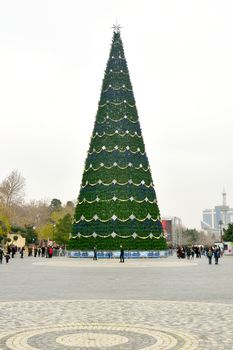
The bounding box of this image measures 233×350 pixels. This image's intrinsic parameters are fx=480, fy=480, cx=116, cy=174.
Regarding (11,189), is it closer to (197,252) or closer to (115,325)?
(197,252)

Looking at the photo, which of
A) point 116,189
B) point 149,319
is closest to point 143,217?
point 116,189

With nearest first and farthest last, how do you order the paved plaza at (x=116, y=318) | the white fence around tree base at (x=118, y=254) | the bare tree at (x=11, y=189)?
the paved plaza at (x=116, y=318), the white fence around tree base at (x=118, y=254), the bare tree at (x=11, y=189)

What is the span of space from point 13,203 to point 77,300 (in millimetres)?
73678

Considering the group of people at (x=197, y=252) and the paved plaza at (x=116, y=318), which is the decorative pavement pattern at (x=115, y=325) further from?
the group of people at (x=197, y=252)

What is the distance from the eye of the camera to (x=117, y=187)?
47500 millimetres

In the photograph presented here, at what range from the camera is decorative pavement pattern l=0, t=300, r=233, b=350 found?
799 centimetres

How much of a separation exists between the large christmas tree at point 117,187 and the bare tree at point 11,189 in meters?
37.6

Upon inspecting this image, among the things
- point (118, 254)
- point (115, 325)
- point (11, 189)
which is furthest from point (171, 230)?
point (115, 325)

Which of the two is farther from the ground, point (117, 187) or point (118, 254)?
point (117, 187)

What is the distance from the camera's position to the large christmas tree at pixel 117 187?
4666 cm

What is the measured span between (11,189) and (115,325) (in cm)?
7670

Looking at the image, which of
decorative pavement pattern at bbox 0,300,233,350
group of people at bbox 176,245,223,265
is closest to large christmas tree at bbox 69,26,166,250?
group of people at bbox 176,245,223,265

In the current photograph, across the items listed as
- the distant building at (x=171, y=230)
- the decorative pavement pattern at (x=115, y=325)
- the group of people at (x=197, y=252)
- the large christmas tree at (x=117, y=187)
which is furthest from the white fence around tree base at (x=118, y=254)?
the distant building at (x=171, y=230)

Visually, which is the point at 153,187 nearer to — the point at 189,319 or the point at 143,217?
the point at 143,217
